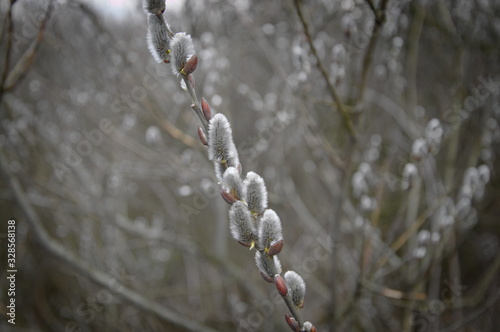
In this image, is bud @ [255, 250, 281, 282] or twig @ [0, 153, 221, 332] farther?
twig @ [0, 153, 221, 332]

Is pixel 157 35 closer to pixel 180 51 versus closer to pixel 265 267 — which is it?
pixel 180 51

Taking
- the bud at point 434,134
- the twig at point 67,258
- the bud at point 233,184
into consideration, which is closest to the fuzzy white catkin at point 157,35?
the bud at point 233,184

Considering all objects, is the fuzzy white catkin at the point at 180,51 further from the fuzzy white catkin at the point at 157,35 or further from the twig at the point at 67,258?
the twig at the point at 67,258

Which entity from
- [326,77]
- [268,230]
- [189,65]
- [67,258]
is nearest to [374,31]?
[326,77]

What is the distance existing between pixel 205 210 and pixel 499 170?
345 centimetres

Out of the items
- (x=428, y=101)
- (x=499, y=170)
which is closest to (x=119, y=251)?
(x=428, y=101)

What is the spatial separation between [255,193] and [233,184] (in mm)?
51

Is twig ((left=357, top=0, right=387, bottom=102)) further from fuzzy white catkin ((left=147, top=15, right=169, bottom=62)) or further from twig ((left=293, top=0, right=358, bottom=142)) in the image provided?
fuzzy white catkin ((left=147, top=15, right=169, bottom=62))

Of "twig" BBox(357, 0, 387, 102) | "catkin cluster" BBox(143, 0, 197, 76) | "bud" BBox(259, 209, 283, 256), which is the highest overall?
"twig" BBox(357, 0, 387, 102)

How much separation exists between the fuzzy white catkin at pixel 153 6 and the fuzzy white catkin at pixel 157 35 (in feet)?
0.07

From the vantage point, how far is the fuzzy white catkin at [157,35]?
0.78 meters

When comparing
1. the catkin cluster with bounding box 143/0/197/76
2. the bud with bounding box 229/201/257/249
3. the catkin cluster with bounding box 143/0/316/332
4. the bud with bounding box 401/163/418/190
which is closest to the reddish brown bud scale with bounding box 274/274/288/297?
the catkin cluster with bounding box 143/0/316/332

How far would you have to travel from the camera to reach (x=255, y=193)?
2.53 feet

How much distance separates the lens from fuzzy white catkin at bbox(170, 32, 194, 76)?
778mm
